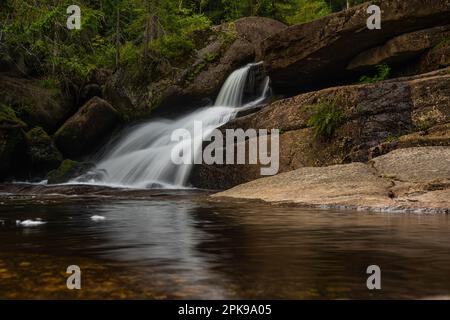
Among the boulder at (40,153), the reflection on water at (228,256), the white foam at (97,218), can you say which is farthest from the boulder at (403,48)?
the boulder at (40,153)

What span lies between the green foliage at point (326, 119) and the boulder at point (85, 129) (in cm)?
1148

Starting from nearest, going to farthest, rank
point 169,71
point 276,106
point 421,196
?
point 421,196
point 276,106
point 169,71

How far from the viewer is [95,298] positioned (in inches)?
116

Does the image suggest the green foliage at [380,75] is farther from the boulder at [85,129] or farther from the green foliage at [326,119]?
the boulder at [85,129]

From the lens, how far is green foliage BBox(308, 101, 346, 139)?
13969mm

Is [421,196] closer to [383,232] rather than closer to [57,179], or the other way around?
[383,232]

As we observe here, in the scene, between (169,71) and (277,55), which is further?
(169,71)

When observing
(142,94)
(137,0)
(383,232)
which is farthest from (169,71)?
(383,232)

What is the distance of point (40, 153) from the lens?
21172 mm

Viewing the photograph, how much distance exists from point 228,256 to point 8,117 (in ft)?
58.6

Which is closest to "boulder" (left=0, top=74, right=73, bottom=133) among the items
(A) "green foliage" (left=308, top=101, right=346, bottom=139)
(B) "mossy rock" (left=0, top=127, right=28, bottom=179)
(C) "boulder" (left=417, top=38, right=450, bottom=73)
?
(B) "mossy rock" (left=0, top=127, right=28, bottom=179)

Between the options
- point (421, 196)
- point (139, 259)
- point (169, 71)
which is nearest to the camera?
point (139, 259)

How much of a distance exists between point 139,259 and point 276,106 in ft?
41.6

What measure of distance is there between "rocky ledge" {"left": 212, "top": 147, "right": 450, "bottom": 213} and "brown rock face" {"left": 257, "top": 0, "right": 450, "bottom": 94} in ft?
21.1
